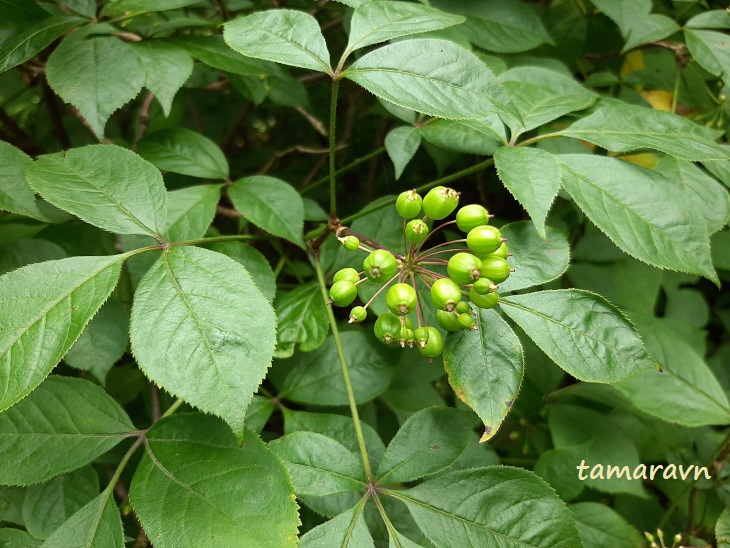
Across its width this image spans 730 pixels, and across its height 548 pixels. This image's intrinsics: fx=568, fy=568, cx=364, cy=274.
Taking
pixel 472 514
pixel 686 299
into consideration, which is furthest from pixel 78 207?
pixel 686 299

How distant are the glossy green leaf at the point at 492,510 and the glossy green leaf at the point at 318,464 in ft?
0.29

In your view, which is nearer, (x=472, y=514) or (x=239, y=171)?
(x=472, y=514)

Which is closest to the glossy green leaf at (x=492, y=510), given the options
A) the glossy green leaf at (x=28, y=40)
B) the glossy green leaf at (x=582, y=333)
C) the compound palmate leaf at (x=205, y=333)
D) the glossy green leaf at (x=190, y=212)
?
the glossy green leaf at (x=582, y=333)

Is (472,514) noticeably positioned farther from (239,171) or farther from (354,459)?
(239,171)

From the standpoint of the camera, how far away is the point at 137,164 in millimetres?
1113

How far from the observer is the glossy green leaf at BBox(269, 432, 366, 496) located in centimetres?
105

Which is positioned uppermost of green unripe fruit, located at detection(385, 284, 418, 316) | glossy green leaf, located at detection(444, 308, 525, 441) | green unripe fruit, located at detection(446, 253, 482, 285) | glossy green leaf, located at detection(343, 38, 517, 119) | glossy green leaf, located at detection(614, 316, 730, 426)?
glossy green leaf, located at detection(343, 38, 517, 119)

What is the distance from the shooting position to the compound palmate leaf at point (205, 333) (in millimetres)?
829

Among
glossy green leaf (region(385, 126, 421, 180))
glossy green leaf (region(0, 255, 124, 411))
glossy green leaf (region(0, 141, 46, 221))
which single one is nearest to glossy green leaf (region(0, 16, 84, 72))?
glossy green leaf (region(0, 141, 46, 221))

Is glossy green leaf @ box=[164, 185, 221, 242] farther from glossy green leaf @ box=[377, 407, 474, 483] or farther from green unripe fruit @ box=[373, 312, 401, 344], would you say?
glossy green leaf @ box=[377, 407, 474, 483]

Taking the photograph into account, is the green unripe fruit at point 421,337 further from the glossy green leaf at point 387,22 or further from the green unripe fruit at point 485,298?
the glossy green leaf at point 387,22

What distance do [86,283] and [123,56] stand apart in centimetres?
57

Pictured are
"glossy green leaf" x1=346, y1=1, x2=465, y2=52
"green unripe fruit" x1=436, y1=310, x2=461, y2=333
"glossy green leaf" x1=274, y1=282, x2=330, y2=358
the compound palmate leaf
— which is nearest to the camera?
the compound palmate leaf

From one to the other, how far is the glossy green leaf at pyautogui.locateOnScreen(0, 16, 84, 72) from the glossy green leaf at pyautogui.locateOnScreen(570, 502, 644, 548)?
1.61m
